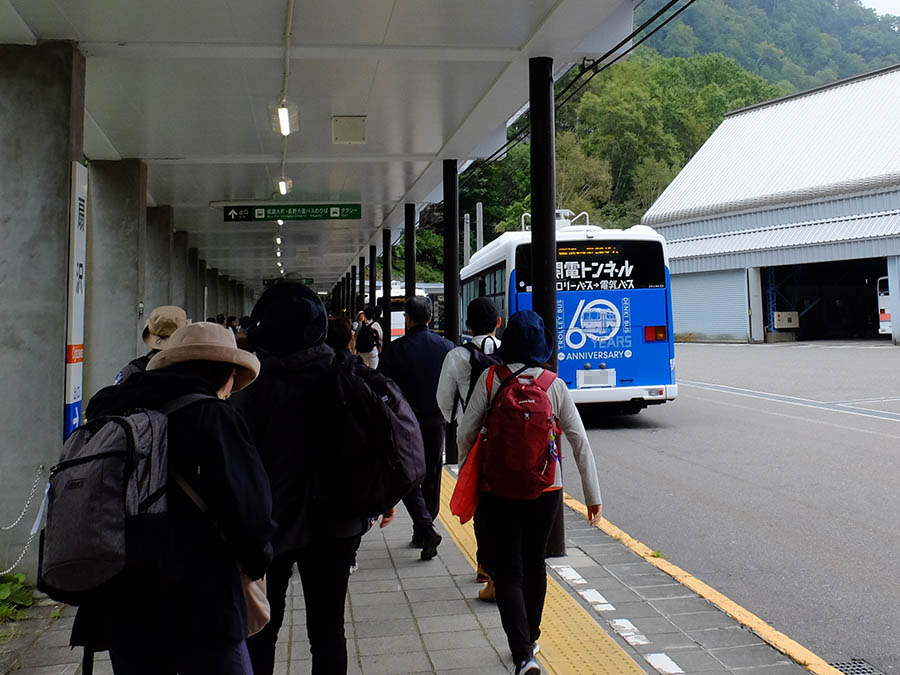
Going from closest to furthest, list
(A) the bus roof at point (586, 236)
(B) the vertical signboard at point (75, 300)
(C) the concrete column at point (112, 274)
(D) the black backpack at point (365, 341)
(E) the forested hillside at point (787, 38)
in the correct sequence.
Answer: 1. (B) the vertical signboard at point (75, 300)
2. (D) the black backpack at point (365, 341)
3. (C) the concrete column at point (112, 274)
4. (A) the bus roof at point (586, 236)
5. (E) the forested hillside at point (787, 38)

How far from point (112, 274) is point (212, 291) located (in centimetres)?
2079

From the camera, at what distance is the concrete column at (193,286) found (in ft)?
69.0

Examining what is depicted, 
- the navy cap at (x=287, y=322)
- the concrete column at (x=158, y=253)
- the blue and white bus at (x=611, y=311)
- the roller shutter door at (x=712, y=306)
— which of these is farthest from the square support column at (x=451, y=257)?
the roller shutter door at (x=712, y=306)

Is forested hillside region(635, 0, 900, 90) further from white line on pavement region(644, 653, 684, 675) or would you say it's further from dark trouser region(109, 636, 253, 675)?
dark trouser region(109, 636, 253, 675)

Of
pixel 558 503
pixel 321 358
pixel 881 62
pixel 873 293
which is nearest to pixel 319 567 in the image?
pixel 321 358

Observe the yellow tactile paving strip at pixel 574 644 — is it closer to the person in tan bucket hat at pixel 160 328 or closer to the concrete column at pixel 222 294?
the person in tan bucket hat at pixel 160 328

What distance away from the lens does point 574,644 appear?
4.42 metres

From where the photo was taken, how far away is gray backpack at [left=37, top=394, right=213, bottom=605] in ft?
7.47

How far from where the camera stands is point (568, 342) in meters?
13.2

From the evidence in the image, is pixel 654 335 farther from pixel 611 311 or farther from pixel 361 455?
pixel 361 455

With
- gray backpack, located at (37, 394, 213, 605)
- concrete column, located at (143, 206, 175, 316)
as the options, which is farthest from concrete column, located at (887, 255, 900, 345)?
gray backpack, located at (37, 394, 213, 605)

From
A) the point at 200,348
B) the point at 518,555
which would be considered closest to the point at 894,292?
the point at 518,555

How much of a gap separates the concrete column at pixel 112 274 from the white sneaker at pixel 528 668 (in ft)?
26.1

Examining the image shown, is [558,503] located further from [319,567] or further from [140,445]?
[140,445]
